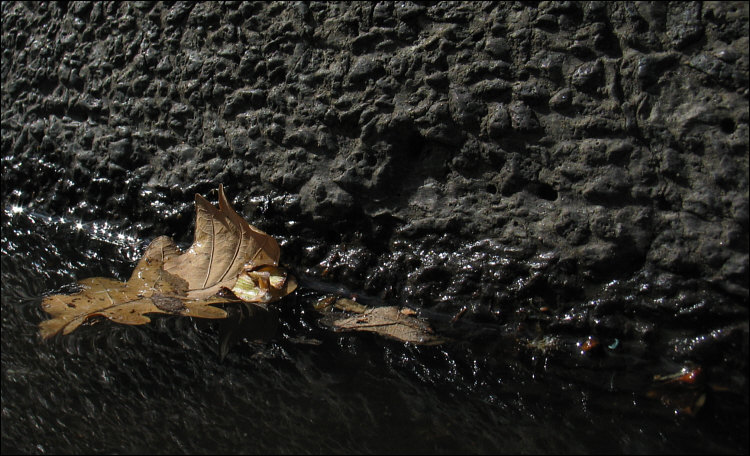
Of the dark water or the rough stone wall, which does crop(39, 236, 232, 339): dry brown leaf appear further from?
the rough stone wall

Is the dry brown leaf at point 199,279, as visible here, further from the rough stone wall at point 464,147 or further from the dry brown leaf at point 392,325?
the dry brown leaf at point 392,325

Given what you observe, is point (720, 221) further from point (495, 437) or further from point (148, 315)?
point (148, 315)

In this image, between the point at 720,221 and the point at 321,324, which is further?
the point at 321,324

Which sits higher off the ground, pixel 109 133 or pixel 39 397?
pixel 109 133

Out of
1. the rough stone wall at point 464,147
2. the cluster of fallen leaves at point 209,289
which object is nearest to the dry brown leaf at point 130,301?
the cluster of fallen leaves at point 209,289

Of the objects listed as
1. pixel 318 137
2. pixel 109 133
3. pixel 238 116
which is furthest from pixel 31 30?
pixel 318 137

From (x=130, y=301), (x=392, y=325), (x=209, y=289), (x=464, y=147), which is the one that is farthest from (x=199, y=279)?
(x=464, y=147)

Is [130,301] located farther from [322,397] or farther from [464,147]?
[464,147]
